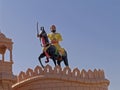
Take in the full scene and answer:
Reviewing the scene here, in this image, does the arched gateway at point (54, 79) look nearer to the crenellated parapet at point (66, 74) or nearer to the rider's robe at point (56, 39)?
the crenellated parapet at point (66, 74)

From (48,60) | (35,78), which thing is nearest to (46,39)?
(48,60)

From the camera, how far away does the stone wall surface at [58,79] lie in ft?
70.3

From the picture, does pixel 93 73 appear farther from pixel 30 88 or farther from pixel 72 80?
pixel 30 88

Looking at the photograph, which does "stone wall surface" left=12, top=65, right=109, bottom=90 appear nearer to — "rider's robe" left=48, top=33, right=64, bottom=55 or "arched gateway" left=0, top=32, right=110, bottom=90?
"arched gateway" left=0, top=32, right=110, bottom=90

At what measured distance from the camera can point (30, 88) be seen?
71.4 ft

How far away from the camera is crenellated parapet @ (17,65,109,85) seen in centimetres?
2156

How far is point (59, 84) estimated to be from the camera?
70.5 ft

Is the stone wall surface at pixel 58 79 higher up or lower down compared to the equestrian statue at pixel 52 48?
lower down

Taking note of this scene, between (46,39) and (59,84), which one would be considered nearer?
(59,84)

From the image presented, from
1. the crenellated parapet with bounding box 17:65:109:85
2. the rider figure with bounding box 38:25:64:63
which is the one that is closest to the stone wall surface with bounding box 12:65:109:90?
the crenellated parapet with bounding box 17:65:109:85

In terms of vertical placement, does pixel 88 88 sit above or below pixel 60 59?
below

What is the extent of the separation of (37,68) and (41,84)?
2.96 feet

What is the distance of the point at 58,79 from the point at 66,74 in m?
0.53

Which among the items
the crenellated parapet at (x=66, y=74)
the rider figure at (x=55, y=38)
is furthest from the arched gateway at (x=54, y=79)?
the rider figure at (x=55, y=38)
